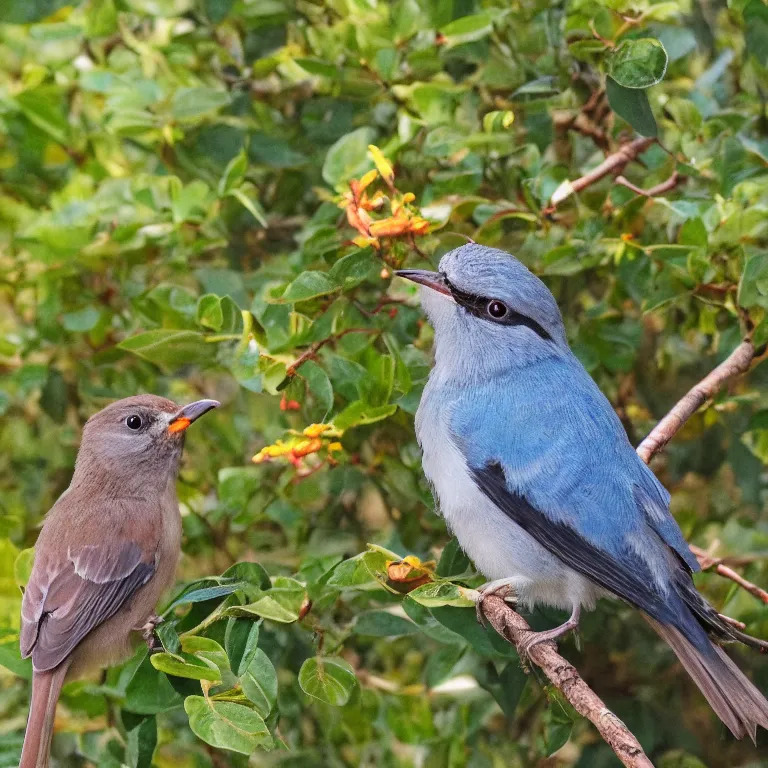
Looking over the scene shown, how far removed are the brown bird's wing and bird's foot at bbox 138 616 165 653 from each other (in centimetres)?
10

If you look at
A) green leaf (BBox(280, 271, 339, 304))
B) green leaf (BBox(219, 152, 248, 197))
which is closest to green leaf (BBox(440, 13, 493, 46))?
green leaf (BBox(219, 152, 248, 197))

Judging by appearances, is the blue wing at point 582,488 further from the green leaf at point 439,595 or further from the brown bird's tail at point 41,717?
the brown bird's tail at point 41,717

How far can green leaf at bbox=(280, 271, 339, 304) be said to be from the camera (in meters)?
2.77

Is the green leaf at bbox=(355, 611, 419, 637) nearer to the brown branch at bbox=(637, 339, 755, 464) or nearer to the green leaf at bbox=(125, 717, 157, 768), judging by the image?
the green leaf at bbox=(125, 717, 157, 768)

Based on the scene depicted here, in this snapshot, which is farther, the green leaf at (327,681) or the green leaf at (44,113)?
the green leaf at (44,113)

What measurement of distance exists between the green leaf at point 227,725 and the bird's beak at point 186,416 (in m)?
1.29

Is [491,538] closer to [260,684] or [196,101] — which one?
[260,684]

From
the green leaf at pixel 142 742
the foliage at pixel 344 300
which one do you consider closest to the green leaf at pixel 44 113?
the foliage at pixel 344 300

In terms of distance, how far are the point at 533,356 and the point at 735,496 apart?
1.80 metres

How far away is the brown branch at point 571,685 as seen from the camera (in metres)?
2.02

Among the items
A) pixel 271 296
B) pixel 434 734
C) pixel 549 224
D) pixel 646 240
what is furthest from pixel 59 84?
pixel 434 734

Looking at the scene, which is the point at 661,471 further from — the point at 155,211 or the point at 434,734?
the point at 155,211

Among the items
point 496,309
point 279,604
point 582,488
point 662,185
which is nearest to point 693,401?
point 582,488

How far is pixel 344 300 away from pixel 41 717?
1401 millimetres
